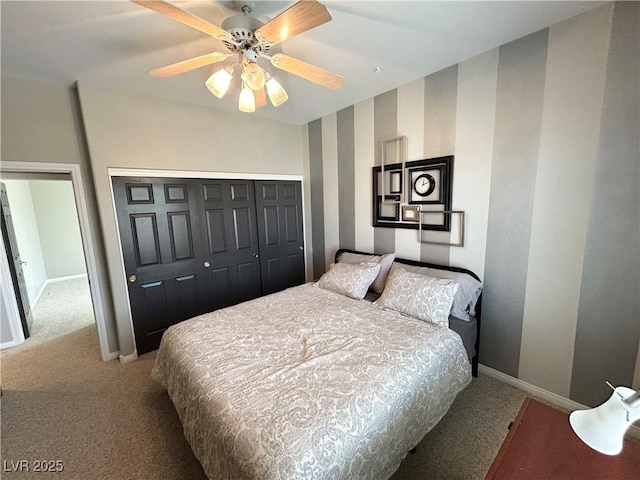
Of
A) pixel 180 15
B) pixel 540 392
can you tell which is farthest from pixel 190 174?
pixel 540 392

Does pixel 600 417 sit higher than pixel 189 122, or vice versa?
pixel 189 122

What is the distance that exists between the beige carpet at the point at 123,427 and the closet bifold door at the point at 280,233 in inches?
67.0

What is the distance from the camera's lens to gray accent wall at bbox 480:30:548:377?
6.38 feet

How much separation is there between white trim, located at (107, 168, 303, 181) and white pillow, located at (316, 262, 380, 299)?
1.61 m

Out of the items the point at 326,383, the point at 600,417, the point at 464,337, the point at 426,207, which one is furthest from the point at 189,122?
the point at 600,417

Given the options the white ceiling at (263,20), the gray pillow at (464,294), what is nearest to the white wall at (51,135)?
the white ceiling at (263,20)

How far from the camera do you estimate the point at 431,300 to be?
80.9 inches

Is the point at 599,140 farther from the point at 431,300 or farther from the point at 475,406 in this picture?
the point at 475,406

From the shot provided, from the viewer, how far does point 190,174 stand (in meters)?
2.92

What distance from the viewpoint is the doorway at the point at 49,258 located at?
369cm

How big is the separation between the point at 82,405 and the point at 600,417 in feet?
10.3

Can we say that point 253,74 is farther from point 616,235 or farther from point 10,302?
point 10,302

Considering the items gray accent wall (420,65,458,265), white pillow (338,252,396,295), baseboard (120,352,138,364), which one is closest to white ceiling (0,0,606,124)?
gray accent wall (420,65,458,265)

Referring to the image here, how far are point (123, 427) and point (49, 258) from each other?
593 centimetres
